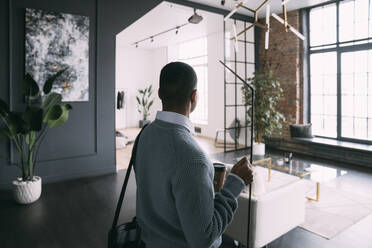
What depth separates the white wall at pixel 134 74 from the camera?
10875 millimetres

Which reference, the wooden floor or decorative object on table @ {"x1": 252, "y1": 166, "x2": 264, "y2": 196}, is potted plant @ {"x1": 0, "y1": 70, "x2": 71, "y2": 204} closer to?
the wooden floor

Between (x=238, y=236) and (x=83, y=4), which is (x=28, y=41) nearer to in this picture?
(x=83, y=4)

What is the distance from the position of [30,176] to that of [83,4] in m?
2.77

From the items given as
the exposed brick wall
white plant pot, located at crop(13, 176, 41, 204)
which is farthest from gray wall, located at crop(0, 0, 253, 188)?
the exposed brick wall

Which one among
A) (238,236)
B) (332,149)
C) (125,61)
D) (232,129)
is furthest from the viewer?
(125,61)

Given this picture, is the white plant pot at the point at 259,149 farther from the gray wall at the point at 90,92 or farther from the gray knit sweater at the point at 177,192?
the gray knit sweater at the point at 177,192

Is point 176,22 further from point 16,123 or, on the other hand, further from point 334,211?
point 334,211

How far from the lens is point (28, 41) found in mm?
3947

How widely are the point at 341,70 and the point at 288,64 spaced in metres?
1.16

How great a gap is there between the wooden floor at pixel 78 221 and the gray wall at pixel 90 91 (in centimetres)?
32

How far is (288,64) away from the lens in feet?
21.5

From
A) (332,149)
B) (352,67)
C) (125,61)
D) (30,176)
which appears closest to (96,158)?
(30,176)

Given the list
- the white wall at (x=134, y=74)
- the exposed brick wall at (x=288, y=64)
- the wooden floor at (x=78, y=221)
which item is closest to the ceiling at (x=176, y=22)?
the exposed brick wall at (x=288, y=64)

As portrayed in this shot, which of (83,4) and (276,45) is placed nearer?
(83,4)
